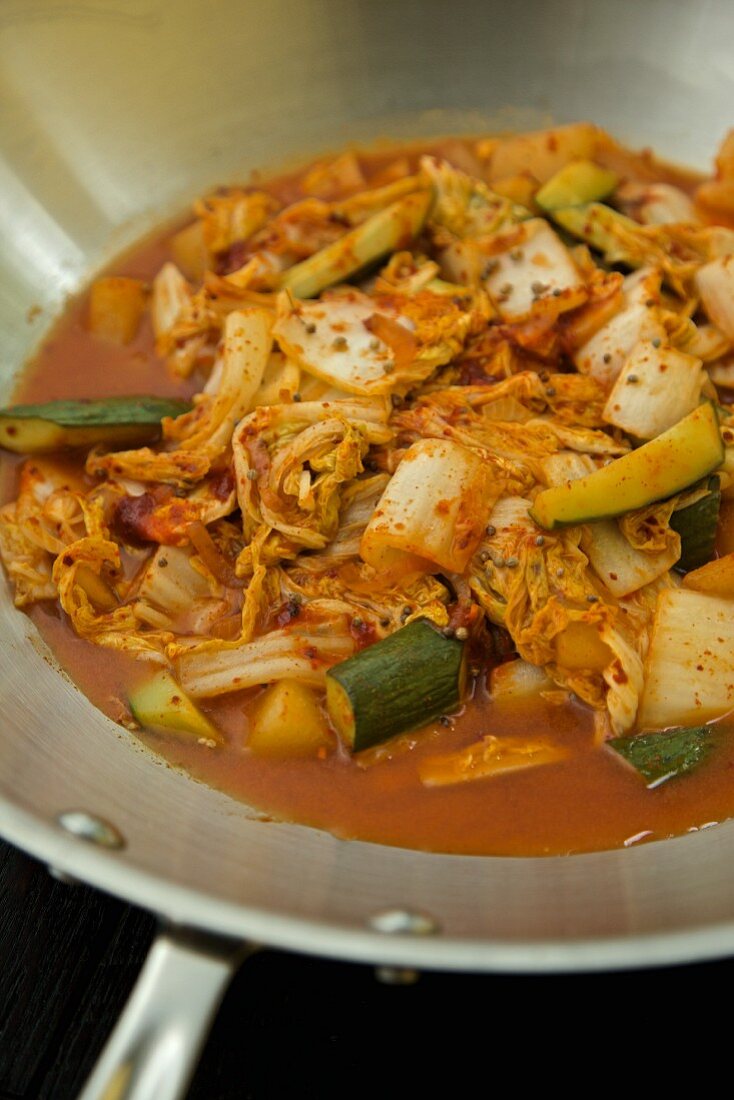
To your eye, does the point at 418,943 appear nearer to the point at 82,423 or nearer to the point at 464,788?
the point at 464,788

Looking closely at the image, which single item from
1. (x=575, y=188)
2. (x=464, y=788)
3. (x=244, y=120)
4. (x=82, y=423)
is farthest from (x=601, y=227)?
(x=464, y=788)

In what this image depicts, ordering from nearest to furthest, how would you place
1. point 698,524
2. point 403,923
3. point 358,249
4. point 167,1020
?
point 167,1020
point 403,923
point 698,524
point 358,249

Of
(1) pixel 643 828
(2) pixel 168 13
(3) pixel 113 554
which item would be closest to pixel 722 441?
(1) pixel 643 828

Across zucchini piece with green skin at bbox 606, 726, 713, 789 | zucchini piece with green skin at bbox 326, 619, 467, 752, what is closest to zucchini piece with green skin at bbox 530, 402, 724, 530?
zucchini piece with green skin at bbox 326, 619, 467, 752

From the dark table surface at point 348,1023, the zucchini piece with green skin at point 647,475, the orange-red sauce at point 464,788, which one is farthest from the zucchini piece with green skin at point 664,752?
the zucchini piece with green skin at point 647,475

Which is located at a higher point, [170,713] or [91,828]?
[91,828]
